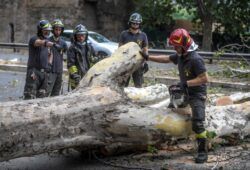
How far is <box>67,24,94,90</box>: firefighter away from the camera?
27.4 feet

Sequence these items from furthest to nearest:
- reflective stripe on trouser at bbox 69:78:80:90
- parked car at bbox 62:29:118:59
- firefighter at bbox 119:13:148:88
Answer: parked car at bbox 62:29:118:59, firefighter at bbox 119:13:148:88, reflective stripe on trouser at bbox 69:78:80:90

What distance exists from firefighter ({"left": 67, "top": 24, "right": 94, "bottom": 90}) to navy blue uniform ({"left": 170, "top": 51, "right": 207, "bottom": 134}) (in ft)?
7.94

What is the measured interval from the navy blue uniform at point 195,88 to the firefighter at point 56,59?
2.56 metres

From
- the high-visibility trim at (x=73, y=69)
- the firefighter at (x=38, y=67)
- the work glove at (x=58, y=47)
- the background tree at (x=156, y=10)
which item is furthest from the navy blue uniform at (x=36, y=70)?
the background tree at (x=156, y=10)

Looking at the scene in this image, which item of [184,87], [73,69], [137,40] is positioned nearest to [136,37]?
[137,40]

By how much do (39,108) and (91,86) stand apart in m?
0.80

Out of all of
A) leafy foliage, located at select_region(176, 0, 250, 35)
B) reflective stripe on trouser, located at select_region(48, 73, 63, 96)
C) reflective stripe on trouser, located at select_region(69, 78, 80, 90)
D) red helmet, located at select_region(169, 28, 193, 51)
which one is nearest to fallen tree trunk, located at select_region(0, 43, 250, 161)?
red helmet, located at select_region(169, 28, 193, 51)

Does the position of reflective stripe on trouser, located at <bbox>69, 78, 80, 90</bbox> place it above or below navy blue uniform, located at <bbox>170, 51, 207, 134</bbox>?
below

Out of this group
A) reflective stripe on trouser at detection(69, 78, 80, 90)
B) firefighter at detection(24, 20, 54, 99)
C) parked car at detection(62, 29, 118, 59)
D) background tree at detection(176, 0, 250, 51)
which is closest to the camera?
firefighter at detection(24, 20, 54, 99)

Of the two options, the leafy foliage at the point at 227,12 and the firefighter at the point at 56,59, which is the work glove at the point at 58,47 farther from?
the leafy foliage at the point at 227,12

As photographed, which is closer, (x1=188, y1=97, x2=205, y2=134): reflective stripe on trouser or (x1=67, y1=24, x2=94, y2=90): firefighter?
(x1=188, y1=97, x2=205, y2=134): reflective stripe on trouser

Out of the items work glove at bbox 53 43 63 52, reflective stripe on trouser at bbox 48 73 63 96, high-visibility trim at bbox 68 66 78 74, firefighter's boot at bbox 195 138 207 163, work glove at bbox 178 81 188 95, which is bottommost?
firefighter's boot at bbox 195 138 207 163

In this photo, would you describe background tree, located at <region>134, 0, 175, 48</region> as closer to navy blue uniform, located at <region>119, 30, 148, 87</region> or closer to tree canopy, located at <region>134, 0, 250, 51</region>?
tree canopy, located at <region>134, 0, 250, 51</region>

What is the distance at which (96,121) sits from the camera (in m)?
6.01
